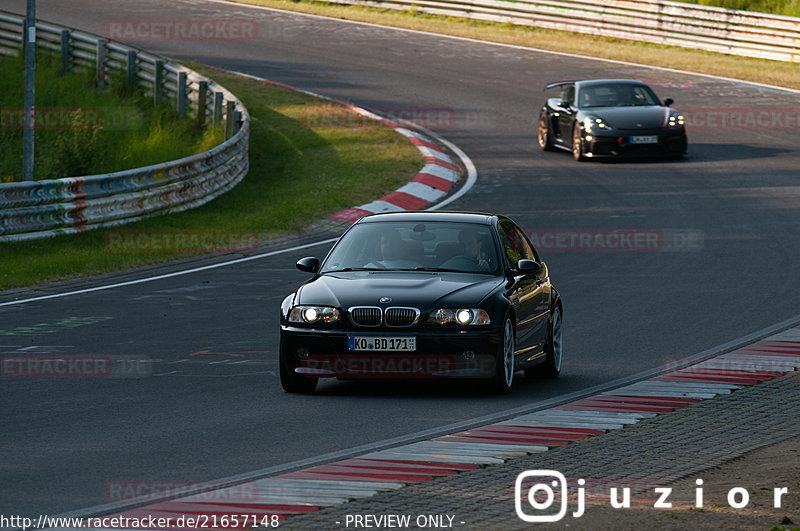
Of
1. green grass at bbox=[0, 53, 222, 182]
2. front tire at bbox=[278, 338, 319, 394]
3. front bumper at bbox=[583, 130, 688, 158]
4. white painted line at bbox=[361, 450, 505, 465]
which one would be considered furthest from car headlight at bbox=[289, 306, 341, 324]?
front bumper at bbox=[583, 130, 688, 158]

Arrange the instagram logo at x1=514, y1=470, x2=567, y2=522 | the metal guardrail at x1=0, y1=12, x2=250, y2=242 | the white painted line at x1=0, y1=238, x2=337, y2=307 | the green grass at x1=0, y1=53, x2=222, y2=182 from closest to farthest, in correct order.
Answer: the instagram logo at x1=514, y1=470, x2=567, y2=522, the white painted line at x1=0, y1=238, x2=337, y2=307, the metal guardrail at x1=0, y1=12, x2=250, y2=242, the green grass at x1=0, y1=53, x2=222, y2=182

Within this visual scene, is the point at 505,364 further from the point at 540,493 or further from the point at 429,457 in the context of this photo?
the point at 540,493

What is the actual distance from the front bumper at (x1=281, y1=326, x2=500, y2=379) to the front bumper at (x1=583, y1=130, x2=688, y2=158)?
17.2 metres

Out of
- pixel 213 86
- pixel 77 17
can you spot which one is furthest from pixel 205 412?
pixel 77 17

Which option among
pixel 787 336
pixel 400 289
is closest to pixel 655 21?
pixel 787 336

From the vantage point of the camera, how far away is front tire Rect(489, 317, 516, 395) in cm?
1057

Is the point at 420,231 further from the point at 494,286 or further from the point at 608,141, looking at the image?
the point at 608,141

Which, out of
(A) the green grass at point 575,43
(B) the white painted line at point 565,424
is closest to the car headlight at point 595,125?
(A) the green grass at point 575,43

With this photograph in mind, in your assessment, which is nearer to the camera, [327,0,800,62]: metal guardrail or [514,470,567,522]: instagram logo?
[514,470,567,522]: instagram logo

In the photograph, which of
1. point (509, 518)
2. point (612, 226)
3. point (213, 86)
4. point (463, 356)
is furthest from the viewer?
point (213, 86)

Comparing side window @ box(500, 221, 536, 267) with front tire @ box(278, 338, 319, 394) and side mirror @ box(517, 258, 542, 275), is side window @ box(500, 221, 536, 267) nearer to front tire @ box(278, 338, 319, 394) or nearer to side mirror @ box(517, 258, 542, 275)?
side mirror @ box(517, 258, 542, 275)

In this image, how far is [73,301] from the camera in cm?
1554

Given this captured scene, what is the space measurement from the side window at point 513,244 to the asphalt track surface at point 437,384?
103 cm

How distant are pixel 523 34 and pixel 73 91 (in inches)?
617
